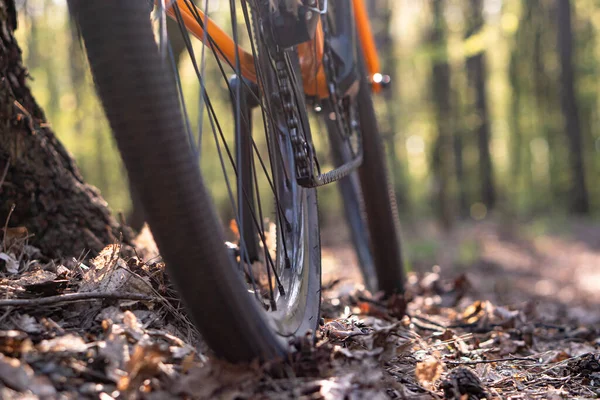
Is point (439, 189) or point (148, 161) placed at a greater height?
point (148, 161)

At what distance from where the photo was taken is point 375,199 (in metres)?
2.68

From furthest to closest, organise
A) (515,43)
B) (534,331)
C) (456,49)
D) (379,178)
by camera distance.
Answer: (515,43) < (456,49) < (379,178) < (534,331)

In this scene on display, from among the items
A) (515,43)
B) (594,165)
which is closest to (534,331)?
(515,43)

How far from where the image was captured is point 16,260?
5.52ft

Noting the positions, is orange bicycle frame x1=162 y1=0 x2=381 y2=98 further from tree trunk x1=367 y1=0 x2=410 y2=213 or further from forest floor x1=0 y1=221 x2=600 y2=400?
tree trunk x1=367 y1=0 x2=410 y2=213

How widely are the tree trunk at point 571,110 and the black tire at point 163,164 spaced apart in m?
16.0

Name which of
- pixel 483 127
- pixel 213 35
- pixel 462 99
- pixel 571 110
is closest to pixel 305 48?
pixel 213 35

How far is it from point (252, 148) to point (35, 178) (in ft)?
2.77

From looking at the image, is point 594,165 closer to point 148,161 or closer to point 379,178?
point 379,178

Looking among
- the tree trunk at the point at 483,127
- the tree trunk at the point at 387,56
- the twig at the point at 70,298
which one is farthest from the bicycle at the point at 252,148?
the tree trunk at the point at 483,127

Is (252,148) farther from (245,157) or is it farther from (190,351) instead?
(190,351)

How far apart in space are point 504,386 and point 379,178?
48.6 inches

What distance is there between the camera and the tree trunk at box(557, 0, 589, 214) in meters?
14.9

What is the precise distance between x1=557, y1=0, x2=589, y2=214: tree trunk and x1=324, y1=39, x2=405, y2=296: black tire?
559 inches
